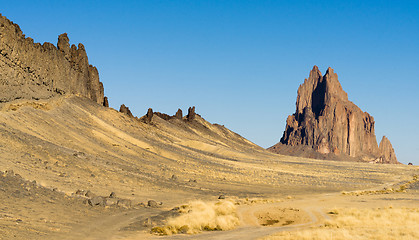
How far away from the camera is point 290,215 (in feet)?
95.2

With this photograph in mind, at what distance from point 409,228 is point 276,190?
31823 mm

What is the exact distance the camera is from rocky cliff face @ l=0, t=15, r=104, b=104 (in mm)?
50844

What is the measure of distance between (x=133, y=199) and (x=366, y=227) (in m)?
17.7

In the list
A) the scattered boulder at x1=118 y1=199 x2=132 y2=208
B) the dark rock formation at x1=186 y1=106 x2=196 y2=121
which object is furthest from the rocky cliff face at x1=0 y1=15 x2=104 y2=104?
the dark rock formation at x1=186 y1=106 x2=196 y2=121

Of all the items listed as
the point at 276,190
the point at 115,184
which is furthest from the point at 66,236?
the point at 276,190

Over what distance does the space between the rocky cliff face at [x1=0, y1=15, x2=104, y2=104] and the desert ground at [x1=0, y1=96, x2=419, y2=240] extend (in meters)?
1.92

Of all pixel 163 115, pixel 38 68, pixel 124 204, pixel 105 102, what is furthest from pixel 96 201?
pixel 163 115

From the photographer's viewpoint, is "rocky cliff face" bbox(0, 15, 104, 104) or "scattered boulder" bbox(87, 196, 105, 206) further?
"rocky cliff face" bbox(0, 15, 104, 104)

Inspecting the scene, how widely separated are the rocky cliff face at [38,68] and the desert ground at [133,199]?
1.92 metres

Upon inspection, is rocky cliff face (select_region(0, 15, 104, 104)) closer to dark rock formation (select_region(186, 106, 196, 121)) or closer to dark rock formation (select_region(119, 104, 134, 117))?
dark rock formation (select_region(119, 104, 134, 117))

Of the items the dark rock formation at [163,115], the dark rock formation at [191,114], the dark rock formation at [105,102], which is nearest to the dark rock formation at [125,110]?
the dark rock formation at [105,102]

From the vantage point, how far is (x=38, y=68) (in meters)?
60.8

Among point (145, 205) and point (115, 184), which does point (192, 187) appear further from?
point (145, 205)

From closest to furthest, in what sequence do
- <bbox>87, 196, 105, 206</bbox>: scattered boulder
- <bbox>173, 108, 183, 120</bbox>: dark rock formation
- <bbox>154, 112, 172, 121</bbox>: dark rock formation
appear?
<bbox>87, 196, 105, 206</bbox>: scattered boulder, <bbox>154, 112, 172, 121</bbox>: dark rock formation, <bbox>173, 108, 183, 120</bbox>: dark rock formation
